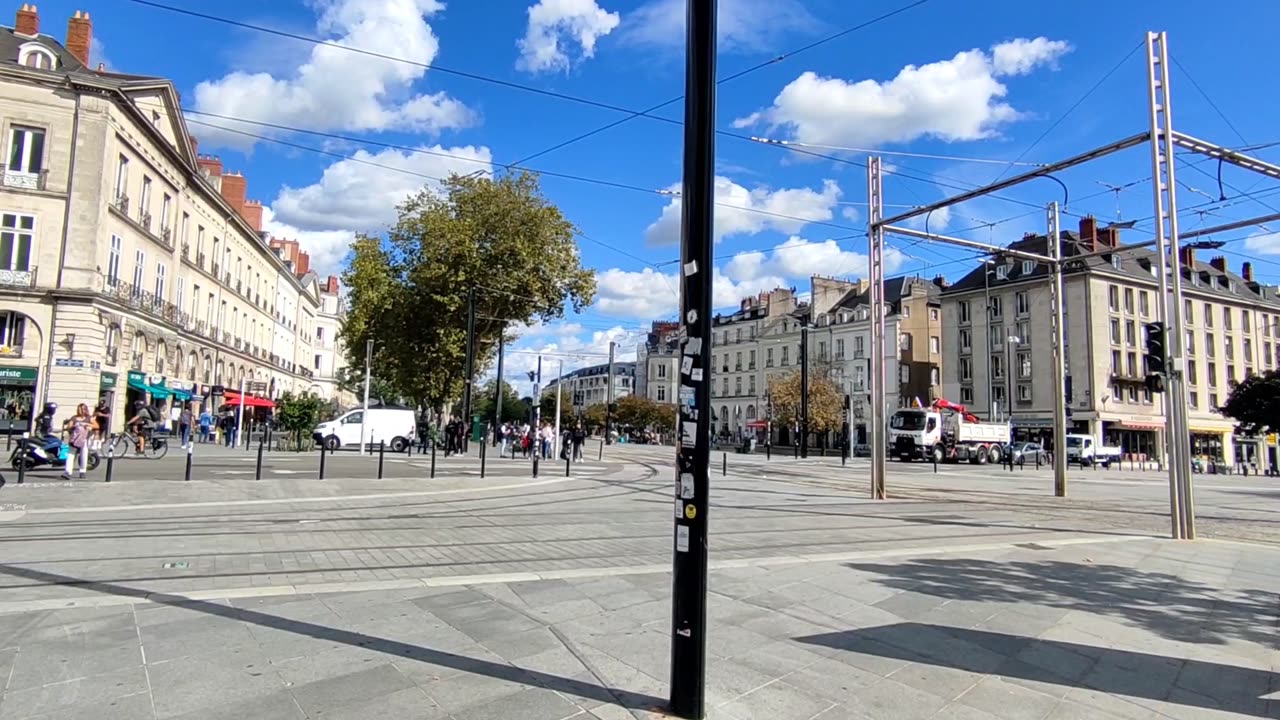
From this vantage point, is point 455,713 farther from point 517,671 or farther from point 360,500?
point 360,500

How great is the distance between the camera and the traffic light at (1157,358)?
38.1ft

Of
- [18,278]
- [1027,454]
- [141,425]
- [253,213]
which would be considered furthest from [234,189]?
[1027,454]

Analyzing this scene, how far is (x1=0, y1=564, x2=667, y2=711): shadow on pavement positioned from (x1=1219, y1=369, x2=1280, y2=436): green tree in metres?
61.8

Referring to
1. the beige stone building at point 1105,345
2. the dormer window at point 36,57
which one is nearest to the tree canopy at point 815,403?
the beige stone building at point 1105,345

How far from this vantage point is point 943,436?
44938 mm

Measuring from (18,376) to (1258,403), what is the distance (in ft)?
231

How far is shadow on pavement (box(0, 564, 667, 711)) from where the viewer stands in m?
4.11

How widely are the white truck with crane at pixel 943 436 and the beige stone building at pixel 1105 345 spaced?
12.7 metres

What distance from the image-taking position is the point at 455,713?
12.6 ft

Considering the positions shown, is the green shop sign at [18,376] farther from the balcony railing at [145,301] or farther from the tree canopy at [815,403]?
the tree canopy at [815,403]

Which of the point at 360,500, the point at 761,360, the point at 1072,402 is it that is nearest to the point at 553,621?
the point at 360,500

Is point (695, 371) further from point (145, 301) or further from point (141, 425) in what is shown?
point (145, 301)

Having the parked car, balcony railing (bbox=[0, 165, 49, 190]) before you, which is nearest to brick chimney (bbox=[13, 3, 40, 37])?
balcony railing (bbox=[0, 165, 49, 190])

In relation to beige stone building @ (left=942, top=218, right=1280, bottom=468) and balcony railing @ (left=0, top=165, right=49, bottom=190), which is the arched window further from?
beige stone building @ (left=942, top=218, right=1280, bottom=468)
